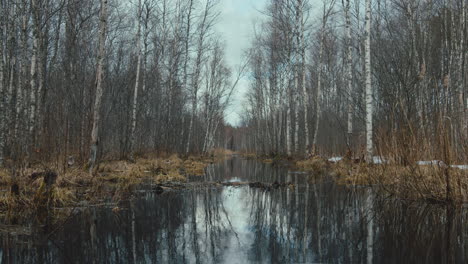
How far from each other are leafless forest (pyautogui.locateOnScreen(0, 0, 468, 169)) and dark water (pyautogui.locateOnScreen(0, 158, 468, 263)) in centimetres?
143

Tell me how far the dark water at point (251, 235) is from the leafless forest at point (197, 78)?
1432 mm

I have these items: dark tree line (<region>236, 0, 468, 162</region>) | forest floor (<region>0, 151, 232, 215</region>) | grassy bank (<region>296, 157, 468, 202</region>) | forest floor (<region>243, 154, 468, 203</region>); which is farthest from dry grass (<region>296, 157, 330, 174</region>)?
forest floor (<region>0, 151, 232, 215</region>)

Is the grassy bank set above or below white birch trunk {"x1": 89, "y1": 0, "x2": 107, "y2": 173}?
below

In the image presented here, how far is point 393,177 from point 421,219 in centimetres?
186

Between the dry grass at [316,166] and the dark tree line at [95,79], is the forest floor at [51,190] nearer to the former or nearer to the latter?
the dark tree line at [95,79]

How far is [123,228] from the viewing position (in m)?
3.53

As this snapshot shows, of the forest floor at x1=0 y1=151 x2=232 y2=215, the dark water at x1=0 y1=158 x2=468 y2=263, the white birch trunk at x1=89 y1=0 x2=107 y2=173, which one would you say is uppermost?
the white birch trunk at x1=89 y1=0 x2=107 y2=173

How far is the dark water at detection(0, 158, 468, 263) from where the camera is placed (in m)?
2.56

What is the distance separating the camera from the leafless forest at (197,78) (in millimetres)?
5844

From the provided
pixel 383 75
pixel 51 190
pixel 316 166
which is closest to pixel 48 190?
pixel 51 190

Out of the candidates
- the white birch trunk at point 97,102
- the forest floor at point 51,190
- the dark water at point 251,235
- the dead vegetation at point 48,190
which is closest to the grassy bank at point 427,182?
the dark water at point 251,235

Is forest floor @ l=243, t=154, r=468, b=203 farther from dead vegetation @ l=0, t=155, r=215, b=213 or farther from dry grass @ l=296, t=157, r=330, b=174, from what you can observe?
dry grass @ l=296, t=157, r=330, b=174

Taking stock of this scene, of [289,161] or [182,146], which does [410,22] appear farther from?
[182,146]

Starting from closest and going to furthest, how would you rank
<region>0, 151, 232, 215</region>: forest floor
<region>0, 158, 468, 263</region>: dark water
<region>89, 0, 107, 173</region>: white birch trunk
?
<region>0, 158, 468, 263</region>: dark water
<region>0, 151, 232, 215</region>: forest floor
<region>89, 0, 107, 173</region>: white birch trunk
